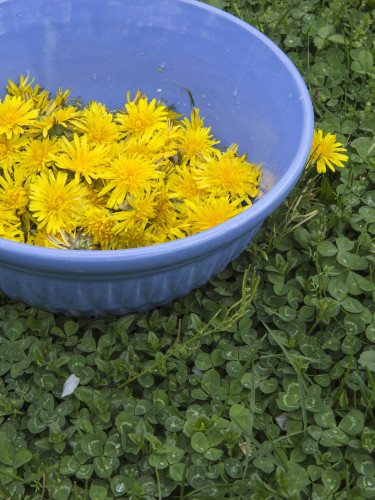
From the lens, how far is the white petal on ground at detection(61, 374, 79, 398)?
4.86 ft

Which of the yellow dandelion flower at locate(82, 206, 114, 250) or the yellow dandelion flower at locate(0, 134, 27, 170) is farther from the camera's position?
the yellow dandelion flower at locate(0, 134, 27, 170)

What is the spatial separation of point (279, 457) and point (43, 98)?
131 centimetres

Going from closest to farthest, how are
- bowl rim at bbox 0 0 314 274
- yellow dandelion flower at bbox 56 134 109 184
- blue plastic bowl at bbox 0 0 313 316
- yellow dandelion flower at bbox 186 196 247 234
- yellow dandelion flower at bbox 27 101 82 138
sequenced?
bowl rim at bbox 0 0 314 274
blue plastic bowl at bbox 0 0 313 316
yellow dandelion flower at bbox 186 196 247 234
yellow dandelion flower at bbox 56 134 109 184
yellow dandelion flower at bbox 27 101 82 138

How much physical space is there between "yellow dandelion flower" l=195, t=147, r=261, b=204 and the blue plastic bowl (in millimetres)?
83

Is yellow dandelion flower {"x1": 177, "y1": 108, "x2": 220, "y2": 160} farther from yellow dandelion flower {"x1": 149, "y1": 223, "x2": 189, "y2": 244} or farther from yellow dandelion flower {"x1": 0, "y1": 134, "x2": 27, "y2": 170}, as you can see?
yellow dandelion flower {"x1": 0, "y1": 134, "x2": 27, "y2": 170}

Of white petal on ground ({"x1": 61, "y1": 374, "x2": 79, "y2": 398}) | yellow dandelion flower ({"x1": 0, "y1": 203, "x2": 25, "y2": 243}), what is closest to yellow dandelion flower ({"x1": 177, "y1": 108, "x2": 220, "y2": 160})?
yellow dandelion flower ({"x1": 0, "y1": 203, "x2": 25, "y2": 243})

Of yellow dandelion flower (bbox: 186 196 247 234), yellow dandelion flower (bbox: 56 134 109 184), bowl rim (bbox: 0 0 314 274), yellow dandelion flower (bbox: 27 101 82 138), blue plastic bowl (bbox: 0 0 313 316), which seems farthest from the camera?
yellow dandelion flower (bbox: 27 101 82 138)

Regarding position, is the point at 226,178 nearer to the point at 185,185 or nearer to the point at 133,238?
the point at 185,185

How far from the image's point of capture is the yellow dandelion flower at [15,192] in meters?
1.57

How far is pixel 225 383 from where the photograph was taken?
1.52 m

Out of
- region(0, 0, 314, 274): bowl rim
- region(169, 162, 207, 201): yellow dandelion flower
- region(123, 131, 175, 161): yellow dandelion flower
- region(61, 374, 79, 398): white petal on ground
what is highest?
region(0, 0, 314, 274): bowl rim

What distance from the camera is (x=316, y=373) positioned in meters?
1.57

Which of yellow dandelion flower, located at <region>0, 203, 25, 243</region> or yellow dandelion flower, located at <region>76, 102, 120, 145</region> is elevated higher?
yellow dandelion flower, located at <region>76, 102, 120, 145</region>

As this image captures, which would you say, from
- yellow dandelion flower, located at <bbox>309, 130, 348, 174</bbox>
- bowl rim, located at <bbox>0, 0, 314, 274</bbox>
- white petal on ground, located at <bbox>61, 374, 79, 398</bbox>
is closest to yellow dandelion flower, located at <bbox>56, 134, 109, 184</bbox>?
bowl rim, located at <bbox>0, 0, 314, 274</bbox>
